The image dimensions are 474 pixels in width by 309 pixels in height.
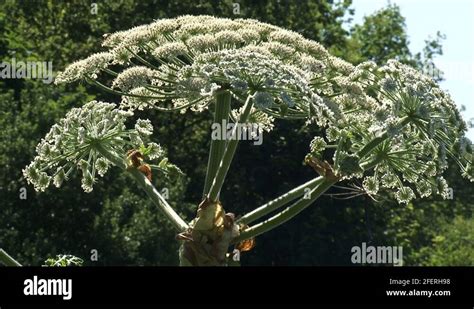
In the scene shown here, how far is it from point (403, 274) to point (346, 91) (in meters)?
3.00

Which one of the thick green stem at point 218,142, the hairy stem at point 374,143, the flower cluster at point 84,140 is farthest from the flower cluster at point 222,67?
the hairy stem at point 374,143

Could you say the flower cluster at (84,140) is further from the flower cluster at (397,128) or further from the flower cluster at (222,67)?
the flower cluster at (397,128)

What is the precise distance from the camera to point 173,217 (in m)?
11.0

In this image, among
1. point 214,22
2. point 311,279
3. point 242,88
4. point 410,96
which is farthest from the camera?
point 214,22

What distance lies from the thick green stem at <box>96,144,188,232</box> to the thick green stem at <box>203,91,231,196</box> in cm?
37

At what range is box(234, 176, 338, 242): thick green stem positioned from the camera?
427 inches

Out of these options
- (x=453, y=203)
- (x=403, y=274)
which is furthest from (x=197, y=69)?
(x=453, y=203)

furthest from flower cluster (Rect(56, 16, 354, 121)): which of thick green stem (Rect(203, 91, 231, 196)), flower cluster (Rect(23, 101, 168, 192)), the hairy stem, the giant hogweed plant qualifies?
the hairy stem

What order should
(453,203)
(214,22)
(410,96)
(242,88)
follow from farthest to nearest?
(453,203) < (214,22) < (410,96) < (242,88)

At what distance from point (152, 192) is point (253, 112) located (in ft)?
4.92

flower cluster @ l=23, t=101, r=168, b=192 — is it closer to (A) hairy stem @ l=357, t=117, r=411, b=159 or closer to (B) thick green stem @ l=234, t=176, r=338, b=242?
(B) thick green stem @ l=234, t=176, r=338, b=242

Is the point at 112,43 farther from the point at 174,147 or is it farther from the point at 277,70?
the point at 174,147

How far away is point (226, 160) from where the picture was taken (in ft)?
36.9

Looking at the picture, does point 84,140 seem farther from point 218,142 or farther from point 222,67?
point 222,67
